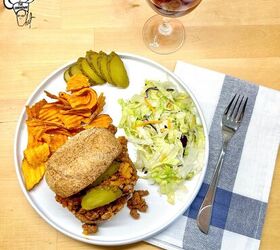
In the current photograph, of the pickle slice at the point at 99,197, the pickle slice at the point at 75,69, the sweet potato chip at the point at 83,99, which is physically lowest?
the pickle slice at the point at 99,197

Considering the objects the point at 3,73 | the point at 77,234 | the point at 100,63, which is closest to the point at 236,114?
the point at 100,63

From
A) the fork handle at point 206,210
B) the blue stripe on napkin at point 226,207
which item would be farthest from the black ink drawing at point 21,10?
the fork handle at point 206,210

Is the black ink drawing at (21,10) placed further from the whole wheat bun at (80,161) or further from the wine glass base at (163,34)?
the whole wheat bun at (80,161)

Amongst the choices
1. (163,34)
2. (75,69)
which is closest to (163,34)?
(163,34)

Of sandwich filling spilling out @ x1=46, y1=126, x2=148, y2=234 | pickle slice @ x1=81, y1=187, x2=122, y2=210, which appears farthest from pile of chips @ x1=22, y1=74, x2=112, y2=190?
pickle slice @ x1=81, y1=187, x2=122, y2=210

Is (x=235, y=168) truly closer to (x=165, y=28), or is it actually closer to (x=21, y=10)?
(x=165, y=28)
